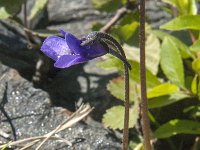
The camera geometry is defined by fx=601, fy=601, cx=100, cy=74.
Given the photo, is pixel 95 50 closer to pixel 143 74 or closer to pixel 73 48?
pixel 73 48

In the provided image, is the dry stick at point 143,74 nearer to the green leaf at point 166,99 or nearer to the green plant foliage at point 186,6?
the green leaf at point 166,99

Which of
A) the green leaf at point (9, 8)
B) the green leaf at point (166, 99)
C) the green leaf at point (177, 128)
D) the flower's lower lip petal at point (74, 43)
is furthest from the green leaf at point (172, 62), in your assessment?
the flower's lower lip petal at point (74, 43)

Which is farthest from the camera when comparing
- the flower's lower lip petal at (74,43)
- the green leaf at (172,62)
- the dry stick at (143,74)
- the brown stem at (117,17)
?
the brown stem at (117,17)

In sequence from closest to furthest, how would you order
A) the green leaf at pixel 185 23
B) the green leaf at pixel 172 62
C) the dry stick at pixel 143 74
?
the dry stick at pixel 143 74 < the green leaf at pixel 185 23 < the green leaf at pixel 172 62

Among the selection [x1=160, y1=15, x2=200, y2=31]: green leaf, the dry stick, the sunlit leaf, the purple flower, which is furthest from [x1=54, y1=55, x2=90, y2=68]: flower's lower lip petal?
the sunlit leaf

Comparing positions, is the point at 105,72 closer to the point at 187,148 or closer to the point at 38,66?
the point at 38,66

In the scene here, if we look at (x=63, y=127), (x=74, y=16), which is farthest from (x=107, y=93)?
(x=74, y=16)

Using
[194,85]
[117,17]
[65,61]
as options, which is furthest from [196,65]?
[65,61]

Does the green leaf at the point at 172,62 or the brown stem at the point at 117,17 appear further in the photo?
the brown stem at the point at 117,17
